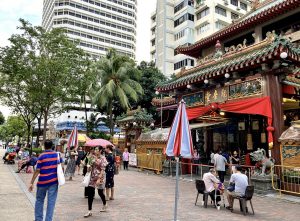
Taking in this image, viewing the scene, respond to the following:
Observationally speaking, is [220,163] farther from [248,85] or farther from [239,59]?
[239,59]

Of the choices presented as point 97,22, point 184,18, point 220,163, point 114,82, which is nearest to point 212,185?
point 220,163

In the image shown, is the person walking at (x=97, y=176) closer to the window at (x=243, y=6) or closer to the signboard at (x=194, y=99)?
the signboard at (x=194, y=99)

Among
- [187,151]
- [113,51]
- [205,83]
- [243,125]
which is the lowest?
[187,151]

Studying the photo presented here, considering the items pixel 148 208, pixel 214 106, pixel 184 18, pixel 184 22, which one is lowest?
pixel 148 208

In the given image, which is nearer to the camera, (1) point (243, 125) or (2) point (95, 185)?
(2) point (95, 185)

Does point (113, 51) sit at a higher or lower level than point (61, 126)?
higher

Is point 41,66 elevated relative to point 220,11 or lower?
lower

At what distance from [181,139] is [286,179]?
711 centimetres

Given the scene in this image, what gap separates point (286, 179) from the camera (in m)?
11.7

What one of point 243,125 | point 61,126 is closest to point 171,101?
point 243,125

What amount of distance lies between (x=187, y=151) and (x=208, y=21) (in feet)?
160

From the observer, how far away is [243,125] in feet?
59.4

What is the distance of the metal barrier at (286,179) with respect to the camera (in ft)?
37.3

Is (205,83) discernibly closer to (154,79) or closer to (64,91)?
(64,91)
